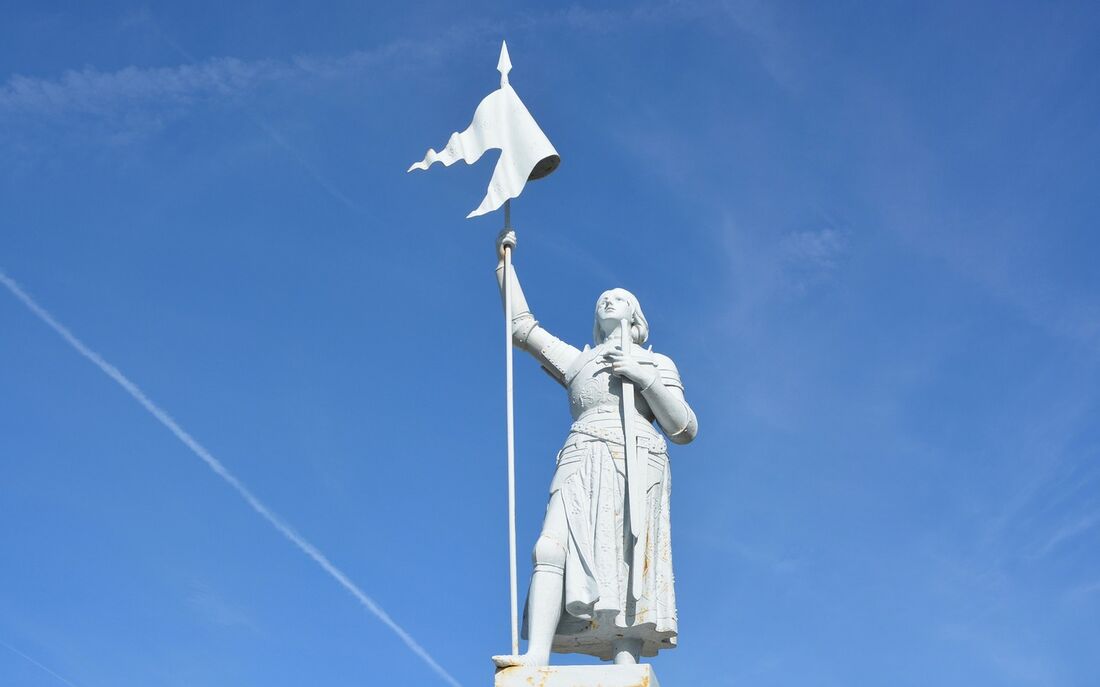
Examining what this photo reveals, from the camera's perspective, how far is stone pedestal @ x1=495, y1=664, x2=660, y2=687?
11.2 meters

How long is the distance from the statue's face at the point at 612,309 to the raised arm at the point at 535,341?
1.32 ft

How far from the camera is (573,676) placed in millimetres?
11234

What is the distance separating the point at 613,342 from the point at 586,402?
691 millimetres

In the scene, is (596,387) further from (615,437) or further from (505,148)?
(505,148)

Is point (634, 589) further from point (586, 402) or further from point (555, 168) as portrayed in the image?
point (555, 168)

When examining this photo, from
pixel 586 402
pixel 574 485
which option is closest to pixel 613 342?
pixel 586 402

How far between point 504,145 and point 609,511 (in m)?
4.25

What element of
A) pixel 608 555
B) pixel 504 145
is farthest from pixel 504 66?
pixel 608 555

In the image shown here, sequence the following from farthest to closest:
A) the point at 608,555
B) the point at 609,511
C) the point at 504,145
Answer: the point at 504,145, the point at 609,511, the point at 608,555

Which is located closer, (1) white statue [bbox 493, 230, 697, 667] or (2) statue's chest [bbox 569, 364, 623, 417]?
(1) white statue [bbox 493, 230, 697, 667]

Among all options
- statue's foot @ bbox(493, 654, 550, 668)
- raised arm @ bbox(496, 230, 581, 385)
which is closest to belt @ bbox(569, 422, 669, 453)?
raised arm @ bbox(496, 230, 581, 385)

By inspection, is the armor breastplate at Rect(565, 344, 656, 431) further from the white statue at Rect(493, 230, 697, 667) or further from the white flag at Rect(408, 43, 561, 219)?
the white flag at Rect(408, 43, 561, 219)

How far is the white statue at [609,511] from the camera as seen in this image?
12.2 metres

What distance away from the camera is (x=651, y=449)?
13.1 metres
